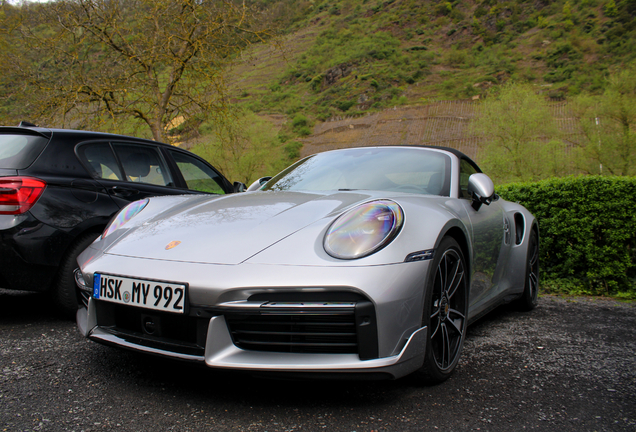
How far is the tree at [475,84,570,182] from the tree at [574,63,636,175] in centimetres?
251

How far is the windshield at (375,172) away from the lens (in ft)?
9.44

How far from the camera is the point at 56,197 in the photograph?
304 cm

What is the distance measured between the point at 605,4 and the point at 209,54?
106 m

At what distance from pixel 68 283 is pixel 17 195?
653 mm

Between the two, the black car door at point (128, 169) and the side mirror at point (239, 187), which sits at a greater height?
the black car door at point (128, 169)

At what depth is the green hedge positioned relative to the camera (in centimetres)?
465

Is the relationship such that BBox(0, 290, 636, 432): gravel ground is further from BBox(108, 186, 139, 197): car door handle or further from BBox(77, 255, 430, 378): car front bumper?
BBox(108, 186, 139, 197): car door handle

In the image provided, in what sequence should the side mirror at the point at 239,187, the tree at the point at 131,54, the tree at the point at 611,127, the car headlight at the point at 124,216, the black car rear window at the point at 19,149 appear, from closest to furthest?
the car headlight at the point at 124,216 → the black car rear window at the point at 19,149 → the side mirror at the point at 239,187 → the tree at the point at 131,54 → the tree at the point at 611,127

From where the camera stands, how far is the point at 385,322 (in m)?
1.73

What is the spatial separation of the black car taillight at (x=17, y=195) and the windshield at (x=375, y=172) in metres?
1.52

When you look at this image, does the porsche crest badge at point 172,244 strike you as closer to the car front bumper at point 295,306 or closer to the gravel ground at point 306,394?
the car front bumper at point 295,306

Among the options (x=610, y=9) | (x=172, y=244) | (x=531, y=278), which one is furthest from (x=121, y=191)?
(x=610, y=9)

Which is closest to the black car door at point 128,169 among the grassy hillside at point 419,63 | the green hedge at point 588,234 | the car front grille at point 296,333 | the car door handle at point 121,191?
the car door handle at point 121,191

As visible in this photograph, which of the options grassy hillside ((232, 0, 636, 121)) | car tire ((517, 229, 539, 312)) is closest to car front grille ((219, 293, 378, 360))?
car tire ((517, 229, 539, 312))
